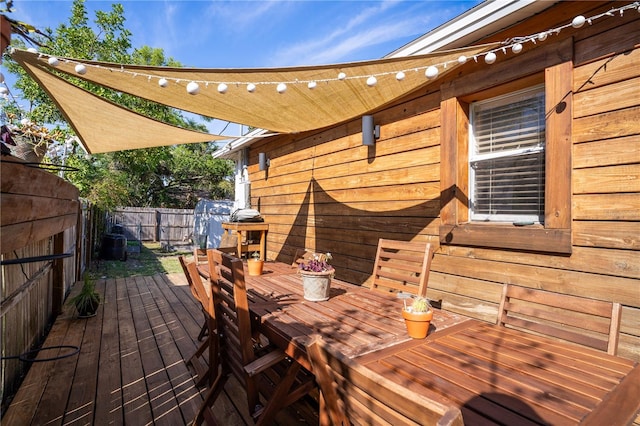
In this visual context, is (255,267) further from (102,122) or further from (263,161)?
(263,161)

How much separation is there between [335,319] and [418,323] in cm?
46

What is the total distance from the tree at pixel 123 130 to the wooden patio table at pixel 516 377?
342 centimetres

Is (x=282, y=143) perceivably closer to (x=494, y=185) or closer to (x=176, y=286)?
(x=176, y=286)

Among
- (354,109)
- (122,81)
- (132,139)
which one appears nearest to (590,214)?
(354,109)

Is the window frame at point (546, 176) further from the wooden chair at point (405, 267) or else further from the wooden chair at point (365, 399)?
the wooden chair at point (365, 399)

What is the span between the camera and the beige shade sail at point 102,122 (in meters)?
2.30

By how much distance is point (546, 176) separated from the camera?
7.04ft

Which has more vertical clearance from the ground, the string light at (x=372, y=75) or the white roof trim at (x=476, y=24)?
the white roof trim at (x=476, y=24)

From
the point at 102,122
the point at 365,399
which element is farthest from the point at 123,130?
the point at 365,399

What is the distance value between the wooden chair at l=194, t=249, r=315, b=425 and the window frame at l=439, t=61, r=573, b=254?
161 centimetres

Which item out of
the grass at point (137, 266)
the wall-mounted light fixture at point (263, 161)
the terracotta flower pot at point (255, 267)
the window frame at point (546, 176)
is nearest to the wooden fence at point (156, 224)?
the grass at point (137, 266)

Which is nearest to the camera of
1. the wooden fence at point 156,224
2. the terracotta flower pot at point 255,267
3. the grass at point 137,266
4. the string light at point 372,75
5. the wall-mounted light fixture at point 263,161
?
the string light at point 372,75

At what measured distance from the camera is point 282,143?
17.5 ft

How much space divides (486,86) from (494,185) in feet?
2.44
